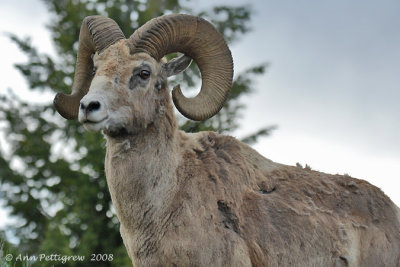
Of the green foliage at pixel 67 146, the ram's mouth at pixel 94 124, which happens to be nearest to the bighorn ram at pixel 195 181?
the ram's mouth at pixel 94 124

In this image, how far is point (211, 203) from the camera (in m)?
7.14

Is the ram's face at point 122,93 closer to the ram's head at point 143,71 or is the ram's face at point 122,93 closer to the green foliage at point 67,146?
the ram's head at point 143,71

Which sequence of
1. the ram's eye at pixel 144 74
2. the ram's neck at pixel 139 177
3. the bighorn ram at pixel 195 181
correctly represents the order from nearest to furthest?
the bighorn ram at pixel 195 181 < the ram's neck at pixel 139 177 < the ram's eye at pixel 144 74

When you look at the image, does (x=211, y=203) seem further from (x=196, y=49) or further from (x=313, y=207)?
(x=196, y=49)

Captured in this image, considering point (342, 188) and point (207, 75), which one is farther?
point (342, 188)

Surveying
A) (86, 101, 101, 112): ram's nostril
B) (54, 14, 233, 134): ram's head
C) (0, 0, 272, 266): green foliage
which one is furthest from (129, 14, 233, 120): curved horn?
(0, 0, 272, 266): green foliage

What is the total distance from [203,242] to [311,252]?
172 cm

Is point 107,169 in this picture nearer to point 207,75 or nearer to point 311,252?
point 207,75

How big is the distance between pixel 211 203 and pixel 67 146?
15.6 m

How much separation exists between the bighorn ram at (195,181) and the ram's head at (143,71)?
0.04 ft

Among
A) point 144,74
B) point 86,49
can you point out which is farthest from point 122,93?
point 86,49

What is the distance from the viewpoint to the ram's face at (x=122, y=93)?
6535mm

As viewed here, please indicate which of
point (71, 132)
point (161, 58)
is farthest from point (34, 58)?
point (161, 58)

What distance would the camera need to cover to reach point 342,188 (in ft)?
28.2
